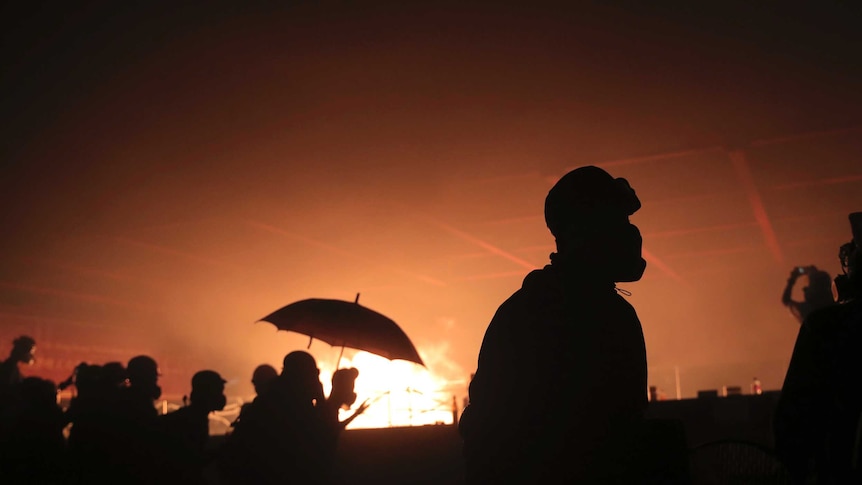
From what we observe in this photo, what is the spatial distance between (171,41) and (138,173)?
285 cm

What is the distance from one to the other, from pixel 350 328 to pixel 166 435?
1900 millimetres

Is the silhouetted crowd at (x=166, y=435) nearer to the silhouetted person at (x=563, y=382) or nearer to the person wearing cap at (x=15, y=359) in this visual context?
the silhouetted person at (x=563, y=382)

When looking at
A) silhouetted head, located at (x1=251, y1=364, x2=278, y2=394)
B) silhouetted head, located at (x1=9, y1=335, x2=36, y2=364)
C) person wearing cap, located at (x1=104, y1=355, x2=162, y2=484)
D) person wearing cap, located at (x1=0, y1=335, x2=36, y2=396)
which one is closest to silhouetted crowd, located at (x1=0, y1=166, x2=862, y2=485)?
person wearing cap, located at (x1=104, y1=355, x2=162, y2=484)

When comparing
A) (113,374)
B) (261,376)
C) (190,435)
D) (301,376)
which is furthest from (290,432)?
(261,376)

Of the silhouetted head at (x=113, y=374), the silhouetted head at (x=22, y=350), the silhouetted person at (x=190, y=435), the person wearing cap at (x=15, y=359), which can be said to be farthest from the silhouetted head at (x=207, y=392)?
the silhouetted head at (x=22, y=350)

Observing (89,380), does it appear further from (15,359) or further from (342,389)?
(15,359)

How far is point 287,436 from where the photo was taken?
4406mm

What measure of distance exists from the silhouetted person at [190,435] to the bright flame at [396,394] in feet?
6.14

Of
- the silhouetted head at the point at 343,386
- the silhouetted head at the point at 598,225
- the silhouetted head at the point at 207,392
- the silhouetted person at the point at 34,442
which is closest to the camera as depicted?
the silhouetted head at the point at 598,225

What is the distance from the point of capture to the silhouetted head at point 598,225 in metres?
1.74

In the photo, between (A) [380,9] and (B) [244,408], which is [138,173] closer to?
(A) [380,9]

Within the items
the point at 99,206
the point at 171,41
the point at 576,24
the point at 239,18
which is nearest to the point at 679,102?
the point at 576,24

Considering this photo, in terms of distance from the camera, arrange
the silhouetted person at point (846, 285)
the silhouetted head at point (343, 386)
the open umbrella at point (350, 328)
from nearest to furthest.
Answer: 1. the silhouetted person at point (846, 285)
2. the silhouetted head at point (343, 386)
3. the open umbrella at point (350, 328)

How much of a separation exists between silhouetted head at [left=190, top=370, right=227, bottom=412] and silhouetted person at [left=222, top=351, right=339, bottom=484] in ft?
1.60
